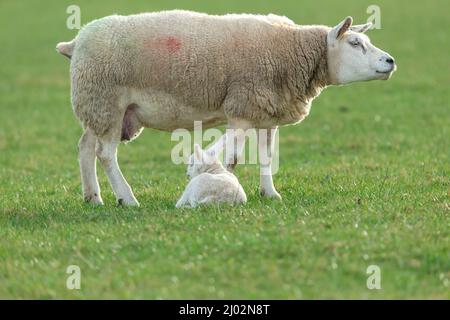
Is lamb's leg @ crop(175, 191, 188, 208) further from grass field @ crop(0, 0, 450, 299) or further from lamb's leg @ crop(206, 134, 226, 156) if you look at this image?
lamb's leg @ crop(206, 134, 226, 156)

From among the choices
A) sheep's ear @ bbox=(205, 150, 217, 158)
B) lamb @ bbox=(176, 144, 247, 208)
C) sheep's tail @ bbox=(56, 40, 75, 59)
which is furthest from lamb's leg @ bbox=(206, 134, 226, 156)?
sheep's tail @ bbox=(56, 40, 75, 59)

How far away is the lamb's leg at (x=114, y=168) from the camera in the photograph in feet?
30.7

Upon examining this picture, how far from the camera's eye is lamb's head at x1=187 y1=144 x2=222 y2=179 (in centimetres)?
916

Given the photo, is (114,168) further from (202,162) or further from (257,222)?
(257,222)

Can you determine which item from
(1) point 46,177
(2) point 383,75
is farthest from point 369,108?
(2) point 383,75

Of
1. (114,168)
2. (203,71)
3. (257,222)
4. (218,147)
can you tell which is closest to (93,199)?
(114,168)

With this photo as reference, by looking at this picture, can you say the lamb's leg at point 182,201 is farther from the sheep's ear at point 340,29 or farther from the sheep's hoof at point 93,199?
the sheep's ear at point 340,29

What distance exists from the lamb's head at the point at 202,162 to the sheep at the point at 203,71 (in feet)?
0.38

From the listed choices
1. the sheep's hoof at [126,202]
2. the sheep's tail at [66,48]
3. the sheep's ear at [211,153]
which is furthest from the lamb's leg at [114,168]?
the sheep's tail at [66,48]

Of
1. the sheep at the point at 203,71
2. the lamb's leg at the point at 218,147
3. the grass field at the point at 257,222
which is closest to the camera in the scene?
the grass field at the point at 257,222

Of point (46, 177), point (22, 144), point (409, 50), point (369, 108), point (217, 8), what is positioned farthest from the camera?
point (217, 8)
